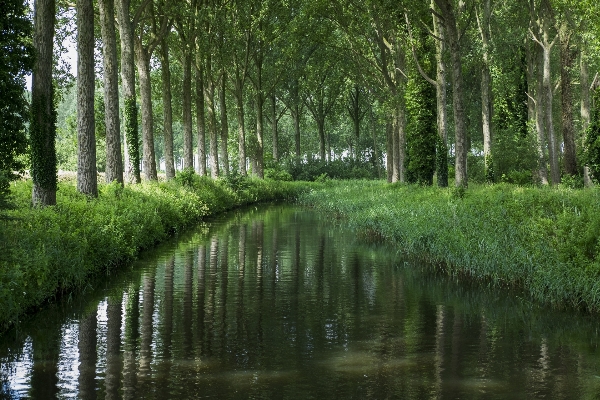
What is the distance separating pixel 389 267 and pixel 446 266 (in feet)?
4.91

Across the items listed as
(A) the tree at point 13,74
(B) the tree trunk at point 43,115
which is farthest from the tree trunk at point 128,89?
(B) the tree trunk at point 43,115

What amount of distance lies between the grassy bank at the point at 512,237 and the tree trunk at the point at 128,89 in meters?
11.0

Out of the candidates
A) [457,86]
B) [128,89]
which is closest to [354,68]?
[128,89]

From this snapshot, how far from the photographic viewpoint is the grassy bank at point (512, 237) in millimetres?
12359

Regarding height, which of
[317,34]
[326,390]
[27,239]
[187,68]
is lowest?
[326,390]

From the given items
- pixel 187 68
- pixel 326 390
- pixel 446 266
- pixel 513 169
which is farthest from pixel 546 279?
pixel 187 68

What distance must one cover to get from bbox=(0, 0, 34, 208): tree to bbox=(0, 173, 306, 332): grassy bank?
58.8 inches

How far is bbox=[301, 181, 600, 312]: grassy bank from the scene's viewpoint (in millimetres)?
12359

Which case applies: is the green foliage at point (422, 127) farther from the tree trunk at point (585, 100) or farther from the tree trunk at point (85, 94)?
the tree trunk at point (85, 94)

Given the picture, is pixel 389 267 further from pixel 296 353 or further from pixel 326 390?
pixel 326 390

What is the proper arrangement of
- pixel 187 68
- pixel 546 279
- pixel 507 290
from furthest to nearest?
pixel 187 68 < pixel 507 290 < pixel 546 279

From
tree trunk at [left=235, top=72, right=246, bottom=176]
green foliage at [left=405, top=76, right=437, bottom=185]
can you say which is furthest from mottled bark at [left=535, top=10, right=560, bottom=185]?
tree trunk at [left=235, top=72, right=246, bottom=176]

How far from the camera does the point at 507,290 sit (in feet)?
47.2

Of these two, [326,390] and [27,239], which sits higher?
[27,239]
